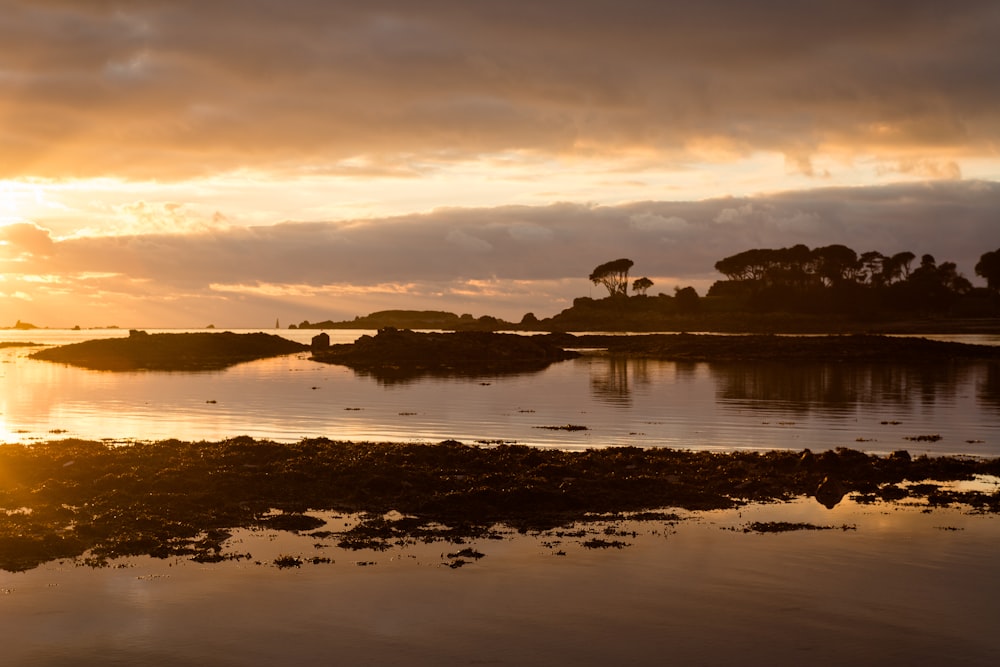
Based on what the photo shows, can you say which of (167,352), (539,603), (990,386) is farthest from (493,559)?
(167,352)

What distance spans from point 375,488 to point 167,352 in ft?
354

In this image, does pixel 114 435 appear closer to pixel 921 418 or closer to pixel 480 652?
pixel 480 652

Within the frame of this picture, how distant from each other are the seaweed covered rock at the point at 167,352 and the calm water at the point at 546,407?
65.0 feet

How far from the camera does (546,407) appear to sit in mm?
53906

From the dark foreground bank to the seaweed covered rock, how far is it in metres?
75.0

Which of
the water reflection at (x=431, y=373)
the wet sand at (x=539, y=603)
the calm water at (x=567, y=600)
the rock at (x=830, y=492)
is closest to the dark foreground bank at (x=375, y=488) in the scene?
the rock at (x=830, y=492)

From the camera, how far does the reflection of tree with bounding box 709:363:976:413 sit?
56562 mm

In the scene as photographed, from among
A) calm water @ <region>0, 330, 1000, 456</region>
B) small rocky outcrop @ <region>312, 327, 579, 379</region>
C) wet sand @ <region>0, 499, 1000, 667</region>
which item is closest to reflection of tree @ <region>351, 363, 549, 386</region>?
calm water @ <region>0, 330, 1000, 456</region>

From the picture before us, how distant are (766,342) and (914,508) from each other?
10246 cm

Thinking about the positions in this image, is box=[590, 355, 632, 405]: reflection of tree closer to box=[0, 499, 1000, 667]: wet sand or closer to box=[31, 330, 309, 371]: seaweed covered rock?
box=[0, 499, 1000, 667]: wet sand

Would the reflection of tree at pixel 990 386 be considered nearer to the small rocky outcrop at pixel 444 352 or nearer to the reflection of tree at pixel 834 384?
the reflection of tree at pixel 834 384

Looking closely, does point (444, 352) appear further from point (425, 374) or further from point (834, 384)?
point (834, 384)

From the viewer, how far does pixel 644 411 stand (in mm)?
50844

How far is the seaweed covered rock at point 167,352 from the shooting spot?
10988 cm
